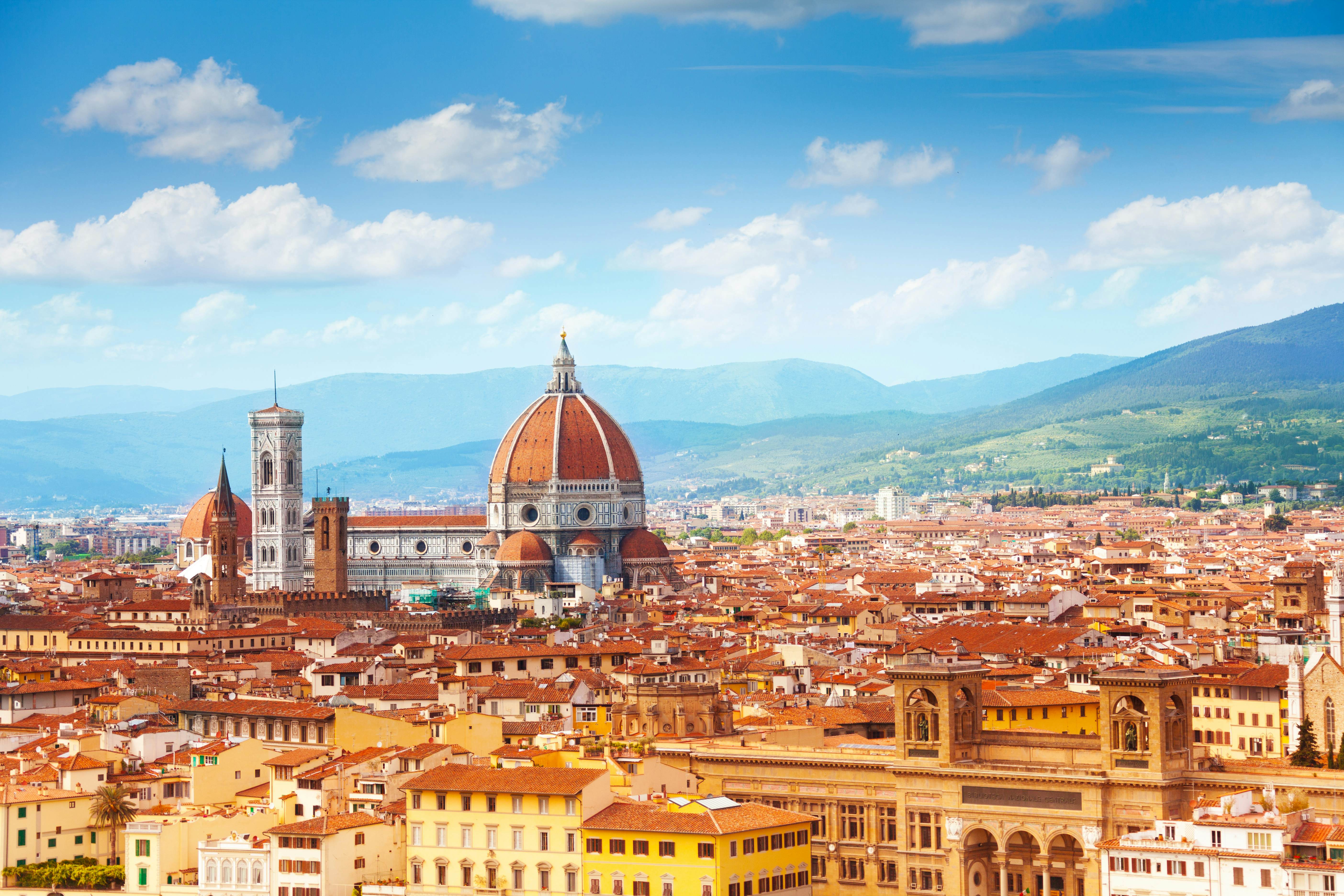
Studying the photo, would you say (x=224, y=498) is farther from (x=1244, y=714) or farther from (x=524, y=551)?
(x=1244, y=714)

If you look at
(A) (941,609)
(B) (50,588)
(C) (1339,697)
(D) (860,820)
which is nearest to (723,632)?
(A) (941,609)

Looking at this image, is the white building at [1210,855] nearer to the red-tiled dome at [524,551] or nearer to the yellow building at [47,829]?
the yellow building at [47,829]

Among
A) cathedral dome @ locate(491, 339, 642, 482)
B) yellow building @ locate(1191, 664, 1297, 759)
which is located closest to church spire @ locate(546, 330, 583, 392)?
cathedral dome @ locate(491, 339, 642, 482)

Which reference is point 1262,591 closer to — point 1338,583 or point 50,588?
point 1338,583

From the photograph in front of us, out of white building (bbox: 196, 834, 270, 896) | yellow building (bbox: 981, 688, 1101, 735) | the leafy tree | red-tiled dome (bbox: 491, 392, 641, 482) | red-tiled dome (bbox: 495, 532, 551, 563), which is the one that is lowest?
white building (bbox: 196, 834, 270, 896)

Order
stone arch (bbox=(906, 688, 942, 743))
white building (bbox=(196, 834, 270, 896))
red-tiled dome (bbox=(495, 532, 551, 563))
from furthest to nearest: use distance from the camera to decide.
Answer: red-tiled dome (bbox=(495, 532, 551, 563)), stone arch (bbox=(906, 688, 942, 743)), white building (bbox=(196, 834, 270, 896))

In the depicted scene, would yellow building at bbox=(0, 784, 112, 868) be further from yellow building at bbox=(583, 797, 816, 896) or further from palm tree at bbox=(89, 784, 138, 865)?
yellow building at bbox=(583, 797, 816, 896)

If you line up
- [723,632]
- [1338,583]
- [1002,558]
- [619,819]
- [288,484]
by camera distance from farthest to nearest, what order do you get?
[1002,558], [288,484], [723,632], [1338,583], [619,819]
